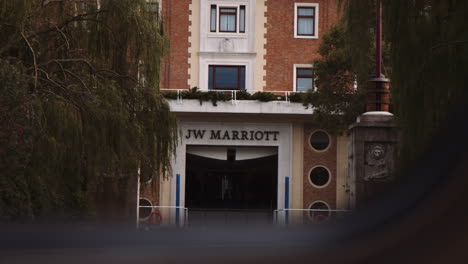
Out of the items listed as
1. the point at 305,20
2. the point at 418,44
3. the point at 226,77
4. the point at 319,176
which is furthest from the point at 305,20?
the point at 418,44

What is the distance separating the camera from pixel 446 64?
6.05 metres

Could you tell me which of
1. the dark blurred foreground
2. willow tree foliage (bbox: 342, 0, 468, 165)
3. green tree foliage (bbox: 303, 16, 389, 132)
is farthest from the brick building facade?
the dark blurred foreground

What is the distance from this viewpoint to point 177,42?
28.1 metres

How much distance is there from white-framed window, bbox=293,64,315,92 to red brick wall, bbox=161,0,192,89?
4.57 m

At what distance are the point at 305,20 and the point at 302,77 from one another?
8.06 feet

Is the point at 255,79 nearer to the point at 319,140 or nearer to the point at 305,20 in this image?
the point at 305,20

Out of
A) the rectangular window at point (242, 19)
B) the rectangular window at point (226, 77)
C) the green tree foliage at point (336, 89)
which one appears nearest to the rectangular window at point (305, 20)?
the rectangular window at point (242, 19)

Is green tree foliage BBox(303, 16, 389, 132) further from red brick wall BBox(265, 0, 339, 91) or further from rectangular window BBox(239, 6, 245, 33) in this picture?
rectangular window BBox(239, 6, 245, 33)

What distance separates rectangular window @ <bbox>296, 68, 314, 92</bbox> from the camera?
27.7m

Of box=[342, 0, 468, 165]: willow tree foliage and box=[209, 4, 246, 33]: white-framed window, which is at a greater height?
box=[209, 4, 246, 33]: white-framed window

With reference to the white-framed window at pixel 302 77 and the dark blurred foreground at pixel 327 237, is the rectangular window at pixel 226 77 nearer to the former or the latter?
the white-framed window at pixel 302 77

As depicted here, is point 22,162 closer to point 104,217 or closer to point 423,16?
point 423,16

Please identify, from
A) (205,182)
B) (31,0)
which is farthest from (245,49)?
(31,0)

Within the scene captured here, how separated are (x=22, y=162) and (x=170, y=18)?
1979cm
